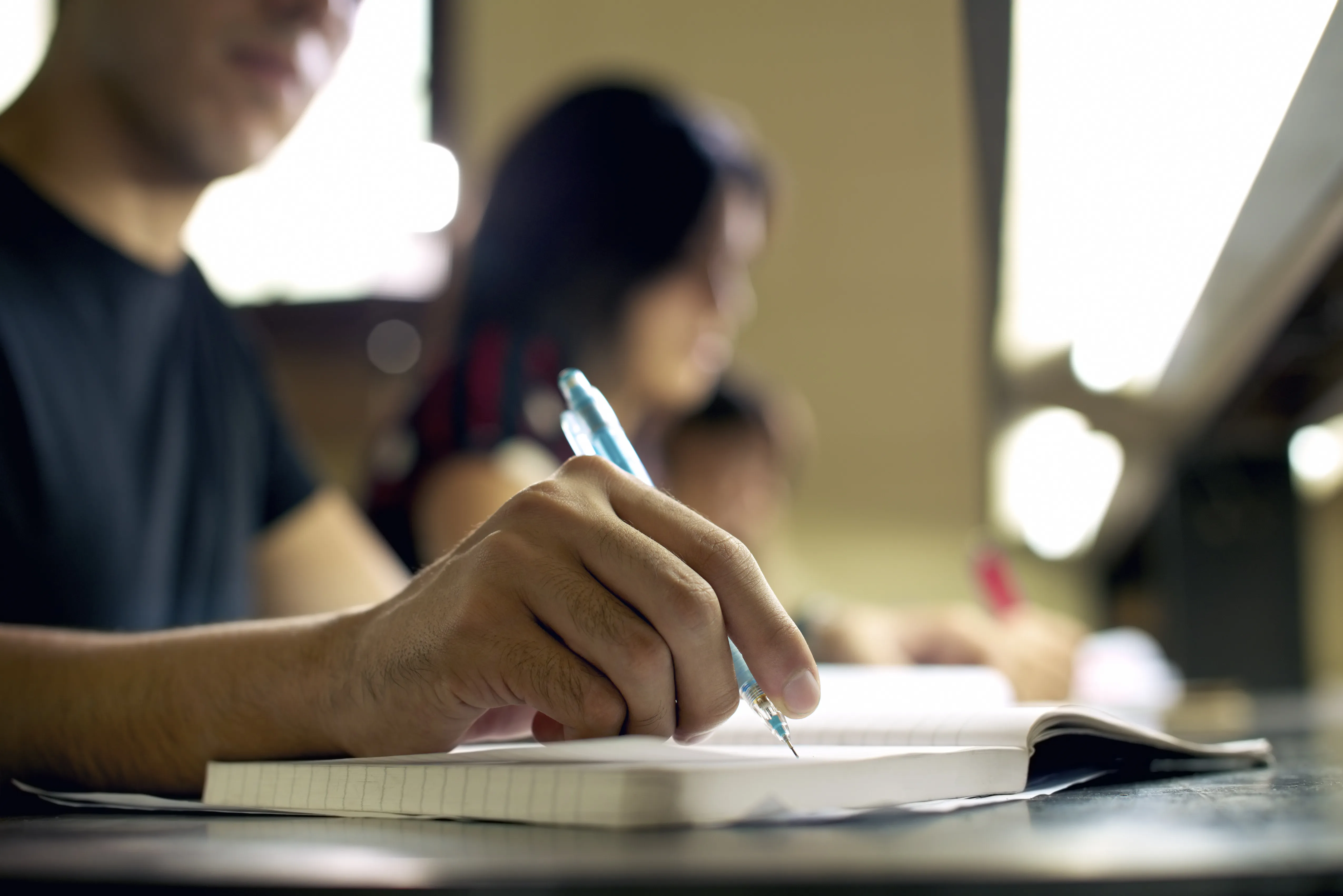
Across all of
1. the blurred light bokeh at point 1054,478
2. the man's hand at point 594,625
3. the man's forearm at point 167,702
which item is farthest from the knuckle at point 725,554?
the blurred light bokeh at point 1054,478

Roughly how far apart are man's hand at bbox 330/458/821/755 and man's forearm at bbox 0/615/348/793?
44 millimetres

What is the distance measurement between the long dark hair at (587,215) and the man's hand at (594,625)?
0.71 meters

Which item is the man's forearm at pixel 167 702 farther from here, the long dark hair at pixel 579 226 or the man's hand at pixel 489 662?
the long dark hair at pixel 579 226

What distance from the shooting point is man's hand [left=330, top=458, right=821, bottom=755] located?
333 mm

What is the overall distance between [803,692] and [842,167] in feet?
6.26

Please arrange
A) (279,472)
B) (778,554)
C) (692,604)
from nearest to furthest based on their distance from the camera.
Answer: (692,604) → (279,472) → (778,554)

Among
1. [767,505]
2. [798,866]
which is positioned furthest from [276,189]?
[798,866]

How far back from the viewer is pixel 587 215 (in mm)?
1085

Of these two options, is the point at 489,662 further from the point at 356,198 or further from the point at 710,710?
the point at 356,198

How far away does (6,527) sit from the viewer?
610mm

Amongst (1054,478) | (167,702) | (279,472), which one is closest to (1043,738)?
(167,702)

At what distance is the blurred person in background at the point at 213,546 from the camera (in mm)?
341

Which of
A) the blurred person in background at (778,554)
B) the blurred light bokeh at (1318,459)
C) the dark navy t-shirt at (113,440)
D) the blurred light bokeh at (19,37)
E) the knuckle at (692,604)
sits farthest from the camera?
the blurred light bokeh at (19,37)

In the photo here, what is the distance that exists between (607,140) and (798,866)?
3.24 feet
